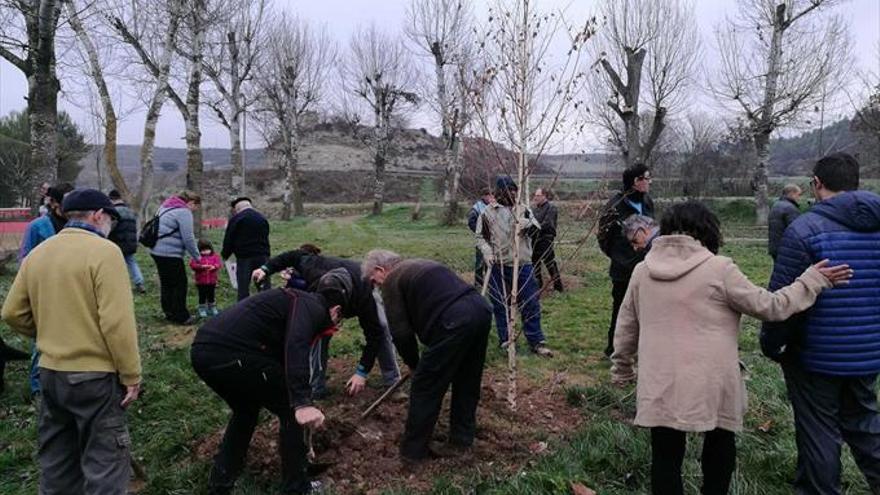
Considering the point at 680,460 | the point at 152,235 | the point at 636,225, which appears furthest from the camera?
the point at 152,235

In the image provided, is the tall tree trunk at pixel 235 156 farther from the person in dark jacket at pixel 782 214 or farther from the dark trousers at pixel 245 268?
the person in dark jacket at pixel 782 214

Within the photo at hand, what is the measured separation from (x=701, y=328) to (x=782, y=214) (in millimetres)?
5623

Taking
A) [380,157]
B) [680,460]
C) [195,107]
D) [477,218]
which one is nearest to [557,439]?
[680,460]

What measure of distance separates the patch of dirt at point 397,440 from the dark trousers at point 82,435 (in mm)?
948

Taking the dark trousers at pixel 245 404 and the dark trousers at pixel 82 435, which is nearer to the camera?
the dark trousers at pixel 82 435

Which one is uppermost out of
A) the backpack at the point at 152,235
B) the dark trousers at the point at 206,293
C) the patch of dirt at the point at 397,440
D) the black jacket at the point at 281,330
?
the backpack at the point at 152,235

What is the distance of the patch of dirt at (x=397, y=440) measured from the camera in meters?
3.97

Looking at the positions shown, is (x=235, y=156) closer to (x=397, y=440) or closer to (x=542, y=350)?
(x=542, y=350)

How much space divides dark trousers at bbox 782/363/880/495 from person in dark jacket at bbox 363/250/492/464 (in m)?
1.79

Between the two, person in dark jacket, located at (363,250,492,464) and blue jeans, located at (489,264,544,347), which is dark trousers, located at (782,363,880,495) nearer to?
person in dark jacket, located at (363,250,492,464)

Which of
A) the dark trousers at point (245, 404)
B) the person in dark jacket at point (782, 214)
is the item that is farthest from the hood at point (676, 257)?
the person in dark jacket at point (782, 214)

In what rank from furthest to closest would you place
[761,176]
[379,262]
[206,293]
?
[761,176], [206,293], [379,262]

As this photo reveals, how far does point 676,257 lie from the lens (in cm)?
311

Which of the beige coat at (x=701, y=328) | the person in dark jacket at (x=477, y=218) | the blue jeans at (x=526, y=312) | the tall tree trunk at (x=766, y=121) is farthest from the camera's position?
the tall tree trunk at (x=766, y=121)
